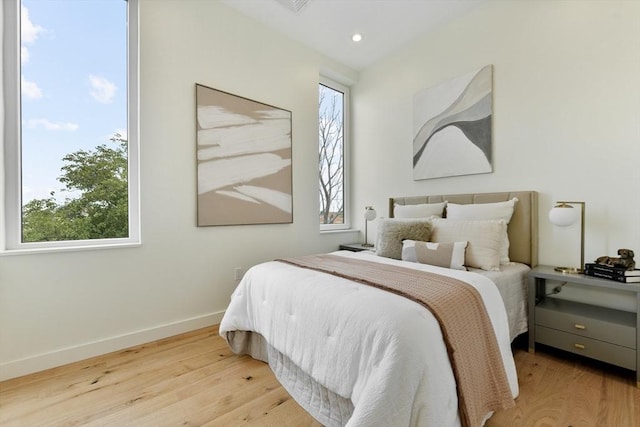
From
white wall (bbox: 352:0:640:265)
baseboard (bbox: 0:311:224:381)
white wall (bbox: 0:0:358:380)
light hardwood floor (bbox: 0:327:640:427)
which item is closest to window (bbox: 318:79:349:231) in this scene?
white wall (bbox: 0:0:358:380)

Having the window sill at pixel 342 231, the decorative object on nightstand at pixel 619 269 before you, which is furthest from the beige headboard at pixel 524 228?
the window sill at pixel 342 231

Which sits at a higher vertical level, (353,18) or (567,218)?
(353,18)

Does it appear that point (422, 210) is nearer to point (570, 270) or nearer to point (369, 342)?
point (570, 270)

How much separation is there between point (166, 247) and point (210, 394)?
1.28 meters

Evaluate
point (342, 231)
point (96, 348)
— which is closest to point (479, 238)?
point (342, 231)

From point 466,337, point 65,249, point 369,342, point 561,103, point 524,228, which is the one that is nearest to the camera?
point 369,342

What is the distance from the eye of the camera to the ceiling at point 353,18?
270cm

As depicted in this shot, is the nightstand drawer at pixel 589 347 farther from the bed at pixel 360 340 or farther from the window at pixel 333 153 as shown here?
the window at pixel 333 153

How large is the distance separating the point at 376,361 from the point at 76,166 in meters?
2.44

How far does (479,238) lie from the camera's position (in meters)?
2.14

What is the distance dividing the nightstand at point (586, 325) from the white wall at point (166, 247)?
2284 mm

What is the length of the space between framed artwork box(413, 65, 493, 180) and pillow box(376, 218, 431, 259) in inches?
35.4

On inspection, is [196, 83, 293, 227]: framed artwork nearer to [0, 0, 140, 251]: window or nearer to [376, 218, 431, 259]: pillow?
[0, 0, 140, 251]: window

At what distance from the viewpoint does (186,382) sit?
5.77ft
